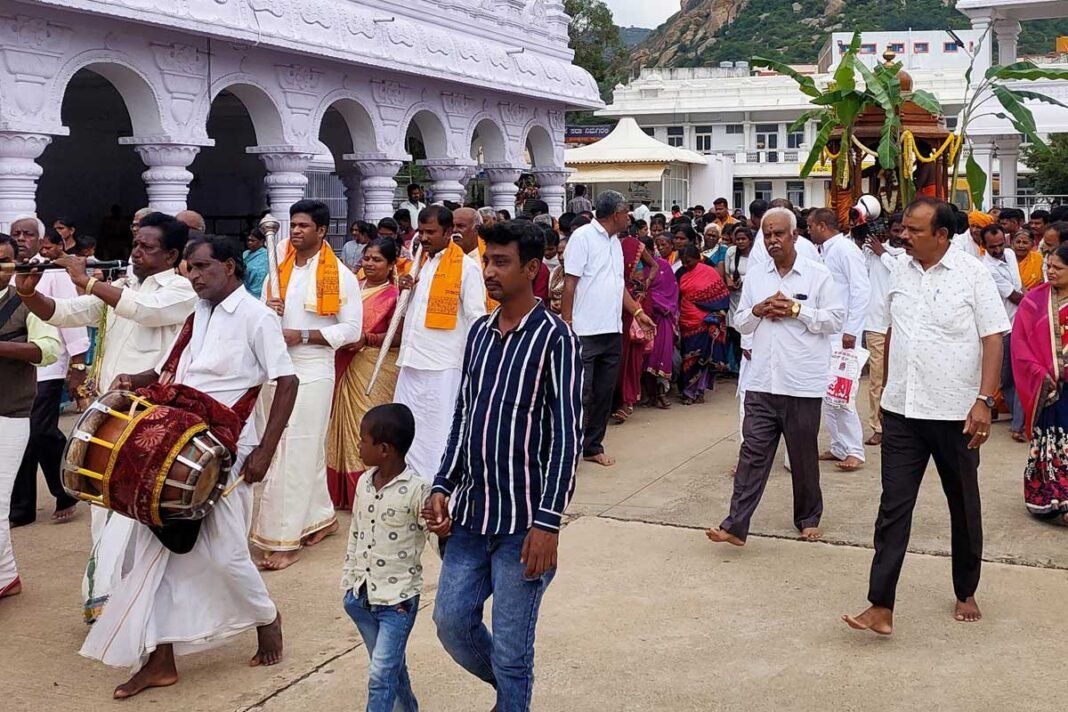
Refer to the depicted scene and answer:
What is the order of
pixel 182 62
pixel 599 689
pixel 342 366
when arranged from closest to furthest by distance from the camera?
pixel 599 689 → pixel 342 366 → pixel 182 62

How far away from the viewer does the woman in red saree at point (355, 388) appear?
7.03m

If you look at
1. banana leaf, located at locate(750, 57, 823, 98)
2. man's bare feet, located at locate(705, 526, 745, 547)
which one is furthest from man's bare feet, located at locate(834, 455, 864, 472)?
banana leaf, located at locate(750, 57, 823, 98)

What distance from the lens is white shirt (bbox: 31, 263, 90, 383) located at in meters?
6.59

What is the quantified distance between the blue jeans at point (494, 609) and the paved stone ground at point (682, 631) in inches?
25.8

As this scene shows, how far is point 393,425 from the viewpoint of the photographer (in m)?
3.74

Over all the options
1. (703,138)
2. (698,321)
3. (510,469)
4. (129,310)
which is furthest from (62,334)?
(703,138)

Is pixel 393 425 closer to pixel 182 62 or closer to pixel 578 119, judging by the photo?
pixel 182 62

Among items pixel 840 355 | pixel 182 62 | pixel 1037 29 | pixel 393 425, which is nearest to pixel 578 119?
pixel 1037 29

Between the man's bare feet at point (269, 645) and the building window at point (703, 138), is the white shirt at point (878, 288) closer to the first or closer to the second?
the man's bare feet at point (269, 645)

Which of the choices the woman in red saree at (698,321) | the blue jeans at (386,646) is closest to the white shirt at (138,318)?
the blue jeans at (386,646)

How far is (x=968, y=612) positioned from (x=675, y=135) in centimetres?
5372

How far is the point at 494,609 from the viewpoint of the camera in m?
3.52

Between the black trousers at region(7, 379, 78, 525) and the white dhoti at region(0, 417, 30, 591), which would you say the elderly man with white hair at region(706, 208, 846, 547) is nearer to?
the white dhoti at region(0, 417, 30, 591)

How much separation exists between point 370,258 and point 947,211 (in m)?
3.58
